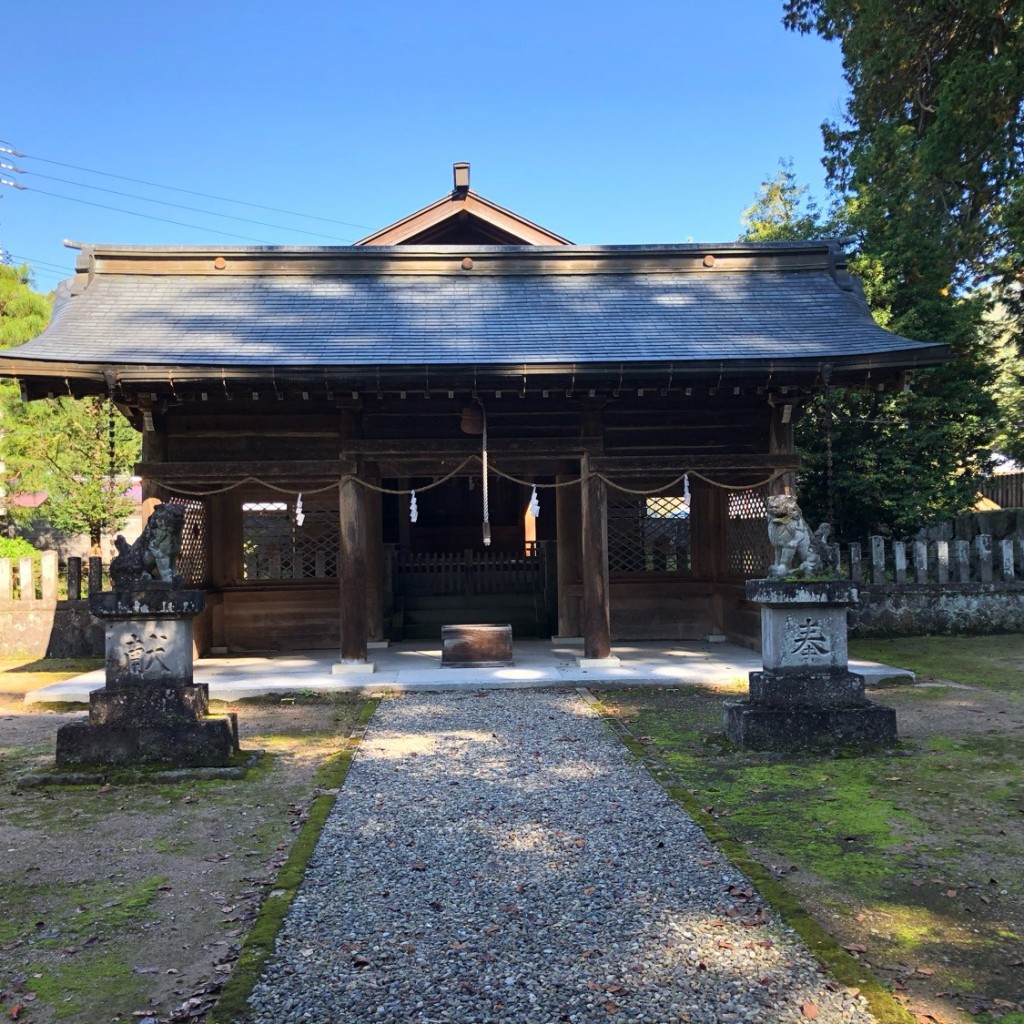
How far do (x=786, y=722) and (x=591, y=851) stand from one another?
2605 mm

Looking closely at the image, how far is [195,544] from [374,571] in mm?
2757

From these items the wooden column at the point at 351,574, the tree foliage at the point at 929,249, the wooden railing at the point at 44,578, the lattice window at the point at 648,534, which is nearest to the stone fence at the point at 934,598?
the tree foliage at the point at 929,249

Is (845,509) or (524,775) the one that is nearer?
(524,775)

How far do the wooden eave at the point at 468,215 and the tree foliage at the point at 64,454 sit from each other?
22.6 ft

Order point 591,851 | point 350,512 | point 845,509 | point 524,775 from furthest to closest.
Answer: point 845,509
point 350,512
point 524,775
point 591,851

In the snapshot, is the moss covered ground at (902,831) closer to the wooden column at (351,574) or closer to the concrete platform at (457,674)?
the concrete platform at (457,674)

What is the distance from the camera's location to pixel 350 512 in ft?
32.6

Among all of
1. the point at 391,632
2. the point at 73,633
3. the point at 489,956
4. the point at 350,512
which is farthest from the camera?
the point at 391,632

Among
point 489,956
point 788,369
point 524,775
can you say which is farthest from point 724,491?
point 489,956

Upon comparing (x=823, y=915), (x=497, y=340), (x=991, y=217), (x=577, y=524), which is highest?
(x=991, y=217)

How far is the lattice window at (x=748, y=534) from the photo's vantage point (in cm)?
1099

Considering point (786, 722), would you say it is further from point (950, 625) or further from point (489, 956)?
point (950, 625)

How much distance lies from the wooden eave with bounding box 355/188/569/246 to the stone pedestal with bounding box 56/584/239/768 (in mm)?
9955

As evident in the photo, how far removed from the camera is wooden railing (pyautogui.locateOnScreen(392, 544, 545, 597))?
1464 centimetres
